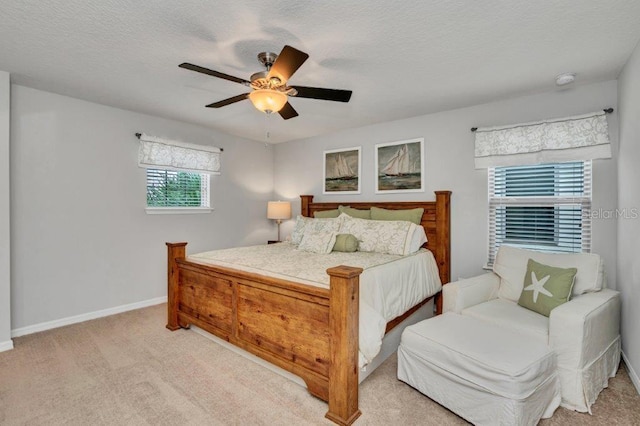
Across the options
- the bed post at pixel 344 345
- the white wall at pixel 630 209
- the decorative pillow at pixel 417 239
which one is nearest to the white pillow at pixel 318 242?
the decorative pillow at pixel 417 239

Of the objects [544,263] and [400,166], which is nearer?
[544,263]

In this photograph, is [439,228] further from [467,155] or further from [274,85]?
[274,85]

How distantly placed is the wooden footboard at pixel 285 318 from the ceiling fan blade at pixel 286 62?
129 cm

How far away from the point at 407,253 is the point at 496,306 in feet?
3.19

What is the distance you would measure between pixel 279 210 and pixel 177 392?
320cm

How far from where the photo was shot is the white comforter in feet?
6.89

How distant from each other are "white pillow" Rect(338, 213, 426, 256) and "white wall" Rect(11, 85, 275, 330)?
241 cm

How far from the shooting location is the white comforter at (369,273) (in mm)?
2100

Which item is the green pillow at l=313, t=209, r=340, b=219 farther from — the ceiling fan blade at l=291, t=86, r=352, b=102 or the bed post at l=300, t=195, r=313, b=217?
the ceiling fan blade at l=291, t=86, r=352, b=102

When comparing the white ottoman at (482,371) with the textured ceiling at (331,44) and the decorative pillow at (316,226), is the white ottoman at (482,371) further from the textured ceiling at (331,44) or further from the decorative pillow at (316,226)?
the textured ceiling at (331,44)

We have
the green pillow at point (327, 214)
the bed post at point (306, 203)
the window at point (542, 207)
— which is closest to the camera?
the window at point (542, 207)

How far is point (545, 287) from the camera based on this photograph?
2.44 m

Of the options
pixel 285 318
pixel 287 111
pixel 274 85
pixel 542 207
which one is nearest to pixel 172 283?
pixel 285 318

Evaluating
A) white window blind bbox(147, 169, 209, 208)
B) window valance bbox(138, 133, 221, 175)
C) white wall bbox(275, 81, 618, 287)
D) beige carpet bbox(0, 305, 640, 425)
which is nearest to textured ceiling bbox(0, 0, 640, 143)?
white wall bbox(275, 81, 618, 287)
